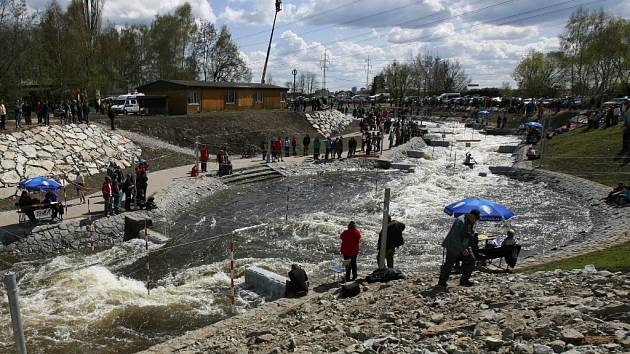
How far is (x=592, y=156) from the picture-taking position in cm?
2711

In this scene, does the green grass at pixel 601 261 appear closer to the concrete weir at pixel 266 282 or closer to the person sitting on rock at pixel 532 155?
the concrete weir at pixel 266 282

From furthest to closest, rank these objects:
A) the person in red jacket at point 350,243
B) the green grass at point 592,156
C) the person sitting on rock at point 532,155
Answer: the person sitting on rock at point 532,155
the green grass at point 592,156
the person in red jacket at point 350,243

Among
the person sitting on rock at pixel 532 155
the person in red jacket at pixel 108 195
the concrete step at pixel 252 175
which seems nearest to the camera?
the person in red jacket at pixel 108 195

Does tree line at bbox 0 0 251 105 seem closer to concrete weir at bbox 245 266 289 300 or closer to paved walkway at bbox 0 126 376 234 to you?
paved walkway at bbox 0 126 376 234

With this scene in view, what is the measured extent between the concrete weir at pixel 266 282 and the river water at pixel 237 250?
0.32 m

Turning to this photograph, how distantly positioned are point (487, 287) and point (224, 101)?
123ft

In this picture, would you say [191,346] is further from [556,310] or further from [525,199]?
[525,199]

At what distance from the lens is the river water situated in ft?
33.6

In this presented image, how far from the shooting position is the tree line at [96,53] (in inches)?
1179

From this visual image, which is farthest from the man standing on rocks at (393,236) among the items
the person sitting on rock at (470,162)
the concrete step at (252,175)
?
the person sitting on rock at (470,162)

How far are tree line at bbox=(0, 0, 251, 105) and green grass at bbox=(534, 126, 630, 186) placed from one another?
108 feet

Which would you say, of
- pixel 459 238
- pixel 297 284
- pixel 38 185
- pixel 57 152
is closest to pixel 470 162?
pixel 297 284

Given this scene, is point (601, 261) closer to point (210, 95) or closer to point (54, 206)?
point (54, 206)

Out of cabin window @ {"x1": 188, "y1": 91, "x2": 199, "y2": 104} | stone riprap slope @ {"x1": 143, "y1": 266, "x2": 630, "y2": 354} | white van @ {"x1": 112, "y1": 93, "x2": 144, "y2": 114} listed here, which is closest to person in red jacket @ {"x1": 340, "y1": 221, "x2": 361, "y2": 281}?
stone riprap slope @ {"x1": 143, "y1": 266, "x2": 630, "y2": 354}
